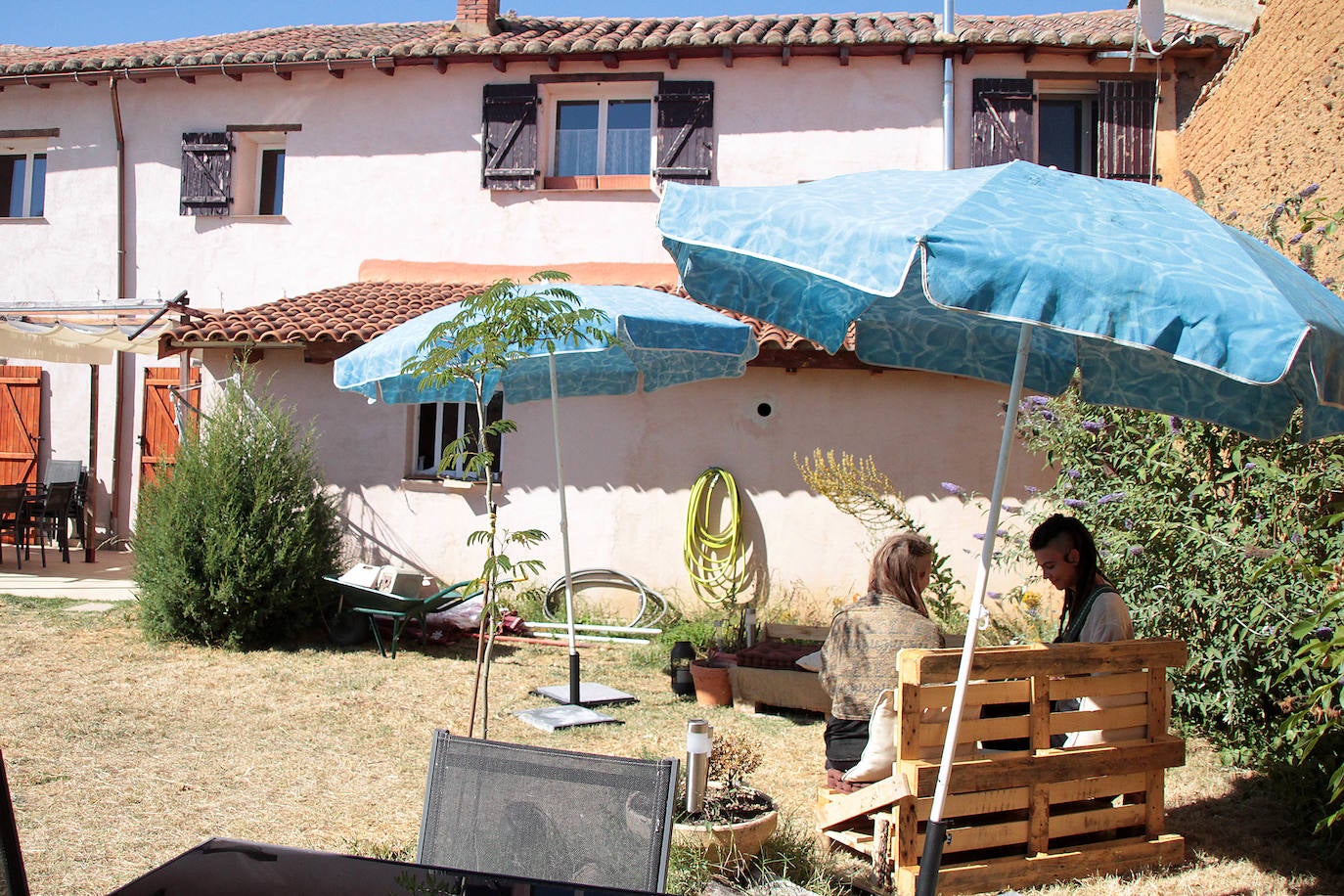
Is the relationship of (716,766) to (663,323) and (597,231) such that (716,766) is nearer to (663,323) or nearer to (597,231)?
(663,323)

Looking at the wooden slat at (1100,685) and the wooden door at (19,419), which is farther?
the wooden door at (19,419)

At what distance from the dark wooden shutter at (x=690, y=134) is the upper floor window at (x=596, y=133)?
0.4 inches

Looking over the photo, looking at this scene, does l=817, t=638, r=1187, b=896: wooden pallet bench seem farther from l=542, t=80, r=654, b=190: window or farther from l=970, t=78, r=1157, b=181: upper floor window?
Result: l=542, t=80, r=654, b=190: window

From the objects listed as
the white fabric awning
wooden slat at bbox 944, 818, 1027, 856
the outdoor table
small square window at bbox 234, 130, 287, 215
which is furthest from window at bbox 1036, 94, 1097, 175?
the outdoor table

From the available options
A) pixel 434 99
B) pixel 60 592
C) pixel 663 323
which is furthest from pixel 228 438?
pixel 434 99

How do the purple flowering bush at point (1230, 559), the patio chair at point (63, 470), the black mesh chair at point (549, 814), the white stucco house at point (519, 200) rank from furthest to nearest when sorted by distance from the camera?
1. the patio chair at point (63, 470)
2. the white stucco house at point (519, 200)
3. the purple flowering bush at point (1230, 559)
4. the black mesh chair at point (549, 814)

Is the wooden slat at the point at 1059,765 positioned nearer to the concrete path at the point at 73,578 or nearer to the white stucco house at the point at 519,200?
the white stucco house at the point at 519,200

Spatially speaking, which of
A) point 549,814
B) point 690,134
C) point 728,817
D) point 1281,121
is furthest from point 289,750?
point 690,134

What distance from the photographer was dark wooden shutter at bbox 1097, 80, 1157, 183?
1109cm

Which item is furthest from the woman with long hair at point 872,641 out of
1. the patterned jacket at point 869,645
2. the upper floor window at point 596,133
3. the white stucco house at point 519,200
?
the upper floor window at point 596,133

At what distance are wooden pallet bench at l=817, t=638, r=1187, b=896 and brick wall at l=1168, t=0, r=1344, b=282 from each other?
3.20 meters

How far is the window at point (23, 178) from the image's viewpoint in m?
13.6

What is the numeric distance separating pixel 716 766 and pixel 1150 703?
6.12 ft

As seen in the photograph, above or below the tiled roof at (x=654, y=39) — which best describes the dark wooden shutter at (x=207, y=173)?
below
